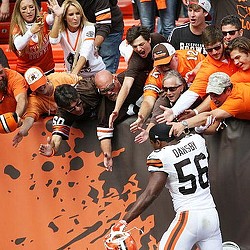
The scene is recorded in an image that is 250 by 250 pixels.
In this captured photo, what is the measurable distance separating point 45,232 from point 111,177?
3.17 feet

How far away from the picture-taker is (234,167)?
912cm

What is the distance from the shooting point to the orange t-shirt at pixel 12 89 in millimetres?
9836

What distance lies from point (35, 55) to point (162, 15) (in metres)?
1.63

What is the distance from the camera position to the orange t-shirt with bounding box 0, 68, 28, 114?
984 cm

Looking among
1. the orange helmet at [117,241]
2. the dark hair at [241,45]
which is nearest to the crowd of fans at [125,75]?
the dark hair at [241,45]

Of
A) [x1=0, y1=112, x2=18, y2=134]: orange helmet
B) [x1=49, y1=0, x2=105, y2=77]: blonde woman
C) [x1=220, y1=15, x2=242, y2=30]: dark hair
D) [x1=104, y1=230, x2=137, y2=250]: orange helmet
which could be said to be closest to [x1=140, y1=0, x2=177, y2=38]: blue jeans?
[x1=49, y1=0, x2=105, y2=77]: blonde woman

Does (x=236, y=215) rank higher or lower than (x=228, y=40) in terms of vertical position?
lower

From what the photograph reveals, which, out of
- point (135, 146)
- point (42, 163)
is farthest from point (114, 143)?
point (42, 163)

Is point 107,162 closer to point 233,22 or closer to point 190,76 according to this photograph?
point 190,76

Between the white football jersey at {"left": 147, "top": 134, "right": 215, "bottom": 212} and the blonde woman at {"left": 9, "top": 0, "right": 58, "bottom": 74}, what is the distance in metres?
2.61

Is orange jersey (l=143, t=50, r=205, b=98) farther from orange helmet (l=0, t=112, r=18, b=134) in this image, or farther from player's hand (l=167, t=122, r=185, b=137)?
orange helmet (l=0, t=112, r=18, b=134)

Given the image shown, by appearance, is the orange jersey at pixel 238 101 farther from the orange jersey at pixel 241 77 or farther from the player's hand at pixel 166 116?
the player's hand at pixel 166 116

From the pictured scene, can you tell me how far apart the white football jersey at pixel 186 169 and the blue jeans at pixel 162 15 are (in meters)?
2.99

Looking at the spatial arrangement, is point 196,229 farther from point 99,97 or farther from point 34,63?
point 34,63
